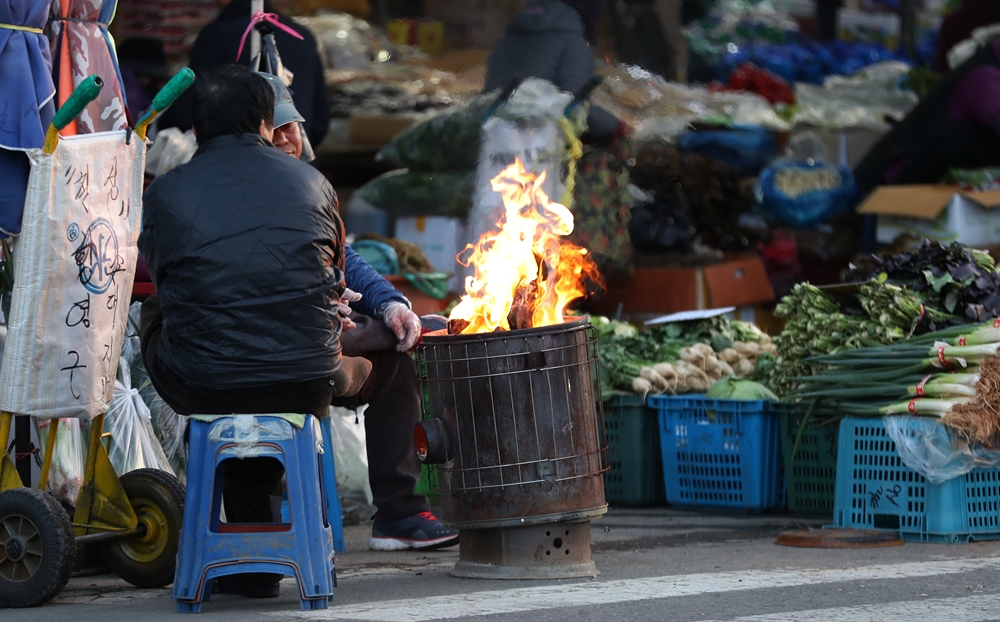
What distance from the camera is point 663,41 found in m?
10.5

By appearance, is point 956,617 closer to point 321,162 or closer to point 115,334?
point 115,334

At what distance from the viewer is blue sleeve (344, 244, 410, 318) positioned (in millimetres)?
5039

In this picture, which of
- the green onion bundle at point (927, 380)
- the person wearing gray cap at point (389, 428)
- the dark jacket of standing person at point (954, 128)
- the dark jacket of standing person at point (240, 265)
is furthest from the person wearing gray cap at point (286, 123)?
the dark jacket of standing person at point (954, 128)

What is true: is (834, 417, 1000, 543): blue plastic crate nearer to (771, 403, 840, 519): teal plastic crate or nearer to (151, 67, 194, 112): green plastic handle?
(771, 403, 840, 519): teal plastic crate

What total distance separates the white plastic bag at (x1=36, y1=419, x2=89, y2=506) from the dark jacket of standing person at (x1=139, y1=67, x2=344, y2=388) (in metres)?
0.96

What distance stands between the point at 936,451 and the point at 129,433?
9.99 ft

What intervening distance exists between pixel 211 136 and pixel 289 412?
2.93 ft

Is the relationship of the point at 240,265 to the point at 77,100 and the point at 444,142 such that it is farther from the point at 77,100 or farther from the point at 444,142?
the point at 444,142

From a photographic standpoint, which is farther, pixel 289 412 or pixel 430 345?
pixel 430 345

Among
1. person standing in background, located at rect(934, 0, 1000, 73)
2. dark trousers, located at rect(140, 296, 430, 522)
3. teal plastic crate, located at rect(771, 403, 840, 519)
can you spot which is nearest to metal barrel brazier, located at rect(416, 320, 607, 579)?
dark trousers, located at rect(140, 296, 430, 522)

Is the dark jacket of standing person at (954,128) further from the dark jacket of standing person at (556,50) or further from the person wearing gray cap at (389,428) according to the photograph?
the person wearing gray cap at (389,428)

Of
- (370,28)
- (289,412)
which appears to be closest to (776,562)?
(289,412)

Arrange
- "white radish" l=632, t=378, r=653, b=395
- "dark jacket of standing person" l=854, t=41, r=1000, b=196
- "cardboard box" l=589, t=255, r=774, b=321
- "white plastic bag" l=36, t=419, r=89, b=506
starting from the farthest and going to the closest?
"dark jacket of standing person" l=854, t=41, r=1000, b=196 < "cardboard box" l=589, t=255, r=774, b=321 < "white radish" l=632, t=378, r=653, b=395 < "white plastic bag" l=36, t=419, r=89, b=506

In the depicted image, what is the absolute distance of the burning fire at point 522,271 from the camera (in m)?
4.68
